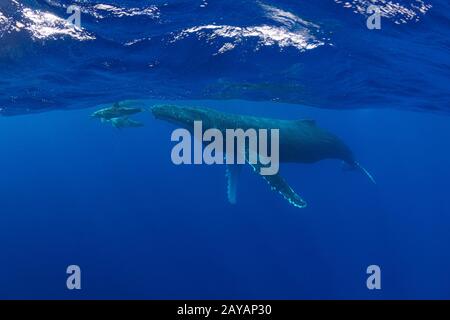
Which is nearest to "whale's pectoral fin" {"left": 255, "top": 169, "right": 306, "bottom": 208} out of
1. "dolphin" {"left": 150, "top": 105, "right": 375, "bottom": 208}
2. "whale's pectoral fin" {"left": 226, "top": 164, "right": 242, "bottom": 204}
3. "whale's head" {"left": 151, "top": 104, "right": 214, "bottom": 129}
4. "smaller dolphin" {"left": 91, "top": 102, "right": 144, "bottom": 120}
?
"dolphin" {"left": 150, "top": 105, "right": 375, "bottom": 208}

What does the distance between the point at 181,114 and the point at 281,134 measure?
14.3ft

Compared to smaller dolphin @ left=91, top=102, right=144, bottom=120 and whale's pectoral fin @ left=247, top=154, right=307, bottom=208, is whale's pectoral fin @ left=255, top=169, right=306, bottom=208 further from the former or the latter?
smaller dolphin @ left=91, top=102, right=144, bottom=120

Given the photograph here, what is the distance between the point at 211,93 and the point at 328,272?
14869mm

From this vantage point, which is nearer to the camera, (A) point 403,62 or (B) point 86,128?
(A) point 403,62

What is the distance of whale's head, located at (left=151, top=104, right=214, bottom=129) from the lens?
13367 millimetres

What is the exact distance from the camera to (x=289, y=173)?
161 feet

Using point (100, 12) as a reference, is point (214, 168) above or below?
above

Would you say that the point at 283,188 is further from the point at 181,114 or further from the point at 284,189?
the point at 181,114

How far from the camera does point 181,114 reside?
13656 mm

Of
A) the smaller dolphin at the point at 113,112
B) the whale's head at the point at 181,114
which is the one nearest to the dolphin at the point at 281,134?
the whale's head at the point at 181,114

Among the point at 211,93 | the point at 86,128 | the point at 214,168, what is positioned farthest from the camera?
the point at 86,128
